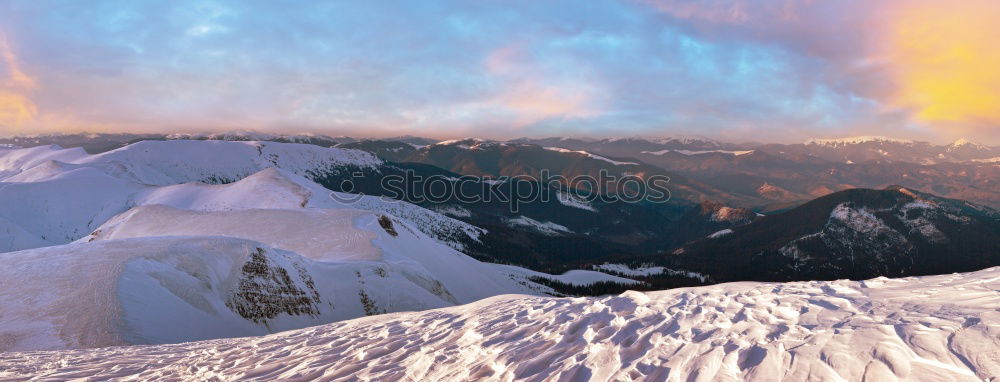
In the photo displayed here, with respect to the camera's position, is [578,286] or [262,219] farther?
[578,286]

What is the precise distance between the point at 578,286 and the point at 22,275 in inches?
5025

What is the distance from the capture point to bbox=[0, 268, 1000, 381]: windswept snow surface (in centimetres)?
807

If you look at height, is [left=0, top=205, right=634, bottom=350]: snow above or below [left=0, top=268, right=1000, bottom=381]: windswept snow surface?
below

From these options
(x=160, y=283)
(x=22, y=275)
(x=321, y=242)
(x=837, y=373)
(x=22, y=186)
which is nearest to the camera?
(x=837, y=373)

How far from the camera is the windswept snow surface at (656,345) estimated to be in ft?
26.5

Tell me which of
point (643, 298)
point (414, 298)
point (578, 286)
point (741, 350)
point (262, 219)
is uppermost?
point (741, 350)

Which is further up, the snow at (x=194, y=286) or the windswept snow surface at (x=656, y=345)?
the windswept snow surface at (x=656, y=345)

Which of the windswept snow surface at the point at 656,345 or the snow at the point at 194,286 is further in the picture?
the snow at the point at 194,286

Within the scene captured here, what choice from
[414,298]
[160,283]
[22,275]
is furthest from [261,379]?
[414,298]

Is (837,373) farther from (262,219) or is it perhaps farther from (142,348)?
(262,219)

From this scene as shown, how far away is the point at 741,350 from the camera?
9141 millimetres

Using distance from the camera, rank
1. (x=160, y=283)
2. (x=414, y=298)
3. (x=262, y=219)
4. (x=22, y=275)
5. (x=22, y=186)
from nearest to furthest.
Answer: (x=22, y=275) < (x=160, y=283) < (x=414, y=298) < (x=262, y=219) < (x=22, y=186)

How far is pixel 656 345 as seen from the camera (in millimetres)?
10211

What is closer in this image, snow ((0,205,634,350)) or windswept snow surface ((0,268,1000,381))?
windswept snow surface ((0,268,1000,381))
